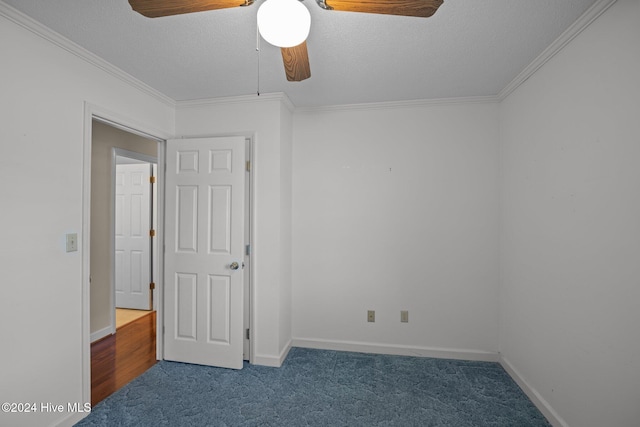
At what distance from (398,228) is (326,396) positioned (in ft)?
5.14

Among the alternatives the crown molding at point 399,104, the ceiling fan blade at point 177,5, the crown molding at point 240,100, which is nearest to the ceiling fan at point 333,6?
the ceiling fan blade at point 177,5

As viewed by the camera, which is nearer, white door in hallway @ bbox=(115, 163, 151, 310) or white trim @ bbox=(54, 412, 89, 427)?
white trim @ bbox=(54, 412, 89, 427)

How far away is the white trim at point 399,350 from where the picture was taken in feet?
9.07

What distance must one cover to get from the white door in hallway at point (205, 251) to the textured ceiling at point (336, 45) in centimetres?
60

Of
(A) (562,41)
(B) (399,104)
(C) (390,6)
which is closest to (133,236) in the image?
(B) (399,104)

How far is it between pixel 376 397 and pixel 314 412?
49 centimetres

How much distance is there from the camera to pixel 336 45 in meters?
1.87

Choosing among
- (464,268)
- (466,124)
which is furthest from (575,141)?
(464,268)

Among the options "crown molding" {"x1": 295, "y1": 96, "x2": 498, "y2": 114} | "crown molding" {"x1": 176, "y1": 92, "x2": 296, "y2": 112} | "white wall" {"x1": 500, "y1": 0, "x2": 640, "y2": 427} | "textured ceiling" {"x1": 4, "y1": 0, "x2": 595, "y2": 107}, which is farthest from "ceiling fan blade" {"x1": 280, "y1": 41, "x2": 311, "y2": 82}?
"white wall" {"x1": 500, "y1": 0, "x2": 640, "y2": 427}

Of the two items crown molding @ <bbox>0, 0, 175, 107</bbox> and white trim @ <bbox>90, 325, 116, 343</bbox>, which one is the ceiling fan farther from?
white trim @ <bbox>90, 325, 116, 343</bbox>

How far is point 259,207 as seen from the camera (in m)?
2.73

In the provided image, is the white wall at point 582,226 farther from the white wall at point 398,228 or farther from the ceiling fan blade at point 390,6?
the ceiling fan blade at point 390,6

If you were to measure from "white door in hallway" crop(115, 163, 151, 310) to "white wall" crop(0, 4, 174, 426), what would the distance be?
2244 millimetres

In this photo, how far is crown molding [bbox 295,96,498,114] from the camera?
2.73m
